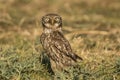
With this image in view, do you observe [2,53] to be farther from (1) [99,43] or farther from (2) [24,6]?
(2) [24,6]

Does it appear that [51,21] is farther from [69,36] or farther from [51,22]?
[69,36]

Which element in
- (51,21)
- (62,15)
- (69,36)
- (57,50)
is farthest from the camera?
(62,15)

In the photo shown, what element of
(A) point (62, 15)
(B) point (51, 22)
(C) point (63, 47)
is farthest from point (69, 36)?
(A) point (62, 15)

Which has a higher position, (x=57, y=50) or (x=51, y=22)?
(x=51, y=22)

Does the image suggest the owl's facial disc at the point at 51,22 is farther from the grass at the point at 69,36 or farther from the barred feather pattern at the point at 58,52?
the grass at the point at 69,36

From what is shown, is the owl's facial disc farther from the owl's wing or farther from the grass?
the grass

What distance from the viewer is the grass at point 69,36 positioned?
772 cm

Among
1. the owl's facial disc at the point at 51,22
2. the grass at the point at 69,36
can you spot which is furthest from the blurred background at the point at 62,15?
the owl's facial disc at the point at 51,22

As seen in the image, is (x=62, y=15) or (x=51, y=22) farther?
(x=62, y=15)

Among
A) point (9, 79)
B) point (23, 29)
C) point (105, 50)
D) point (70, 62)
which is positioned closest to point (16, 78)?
point (9, 79)

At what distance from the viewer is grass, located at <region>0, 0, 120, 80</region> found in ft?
25.3

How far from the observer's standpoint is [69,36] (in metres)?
10.6

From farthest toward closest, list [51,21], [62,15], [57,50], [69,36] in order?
1. [62,15]
2. [69,36]
3. [51,21]
4. [57,50]

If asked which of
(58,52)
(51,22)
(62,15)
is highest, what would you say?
(62,15)
